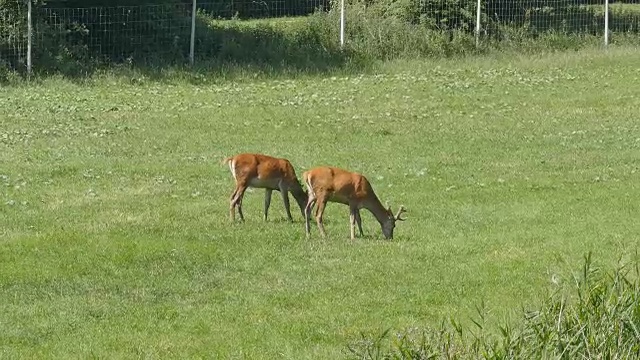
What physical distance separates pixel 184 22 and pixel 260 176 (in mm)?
15730

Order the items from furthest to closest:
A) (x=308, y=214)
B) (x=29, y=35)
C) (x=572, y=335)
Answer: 1. (x=29, y=35)
2. (x=308, y=214)
3. (x=572, y=335)

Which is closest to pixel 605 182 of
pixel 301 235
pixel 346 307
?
pixel 301 235

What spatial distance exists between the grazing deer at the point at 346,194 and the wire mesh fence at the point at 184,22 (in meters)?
13.7

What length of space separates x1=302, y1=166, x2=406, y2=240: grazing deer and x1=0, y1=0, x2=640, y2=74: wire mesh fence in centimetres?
1375

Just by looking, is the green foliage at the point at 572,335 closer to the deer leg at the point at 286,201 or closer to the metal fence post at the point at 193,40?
the deer leg at the point at 286,201

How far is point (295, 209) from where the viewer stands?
17703 millimetres

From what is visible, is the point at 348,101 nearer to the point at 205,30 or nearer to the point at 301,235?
the point at 205,30

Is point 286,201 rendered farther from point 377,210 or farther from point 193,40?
point 193,40

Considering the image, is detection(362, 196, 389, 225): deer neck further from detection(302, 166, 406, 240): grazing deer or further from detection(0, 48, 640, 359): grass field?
detection(0, 48, 640, 359): grass field

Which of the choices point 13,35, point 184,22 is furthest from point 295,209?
point 184,22

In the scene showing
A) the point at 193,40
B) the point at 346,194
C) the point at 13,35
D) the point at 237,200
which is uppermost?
the point at 13,35

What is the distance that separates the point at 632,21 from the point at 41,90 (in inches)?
714

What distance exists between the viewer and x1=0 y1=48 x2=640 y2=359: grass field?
11820 mm

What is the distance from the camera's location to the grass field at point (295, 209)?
11820mm
